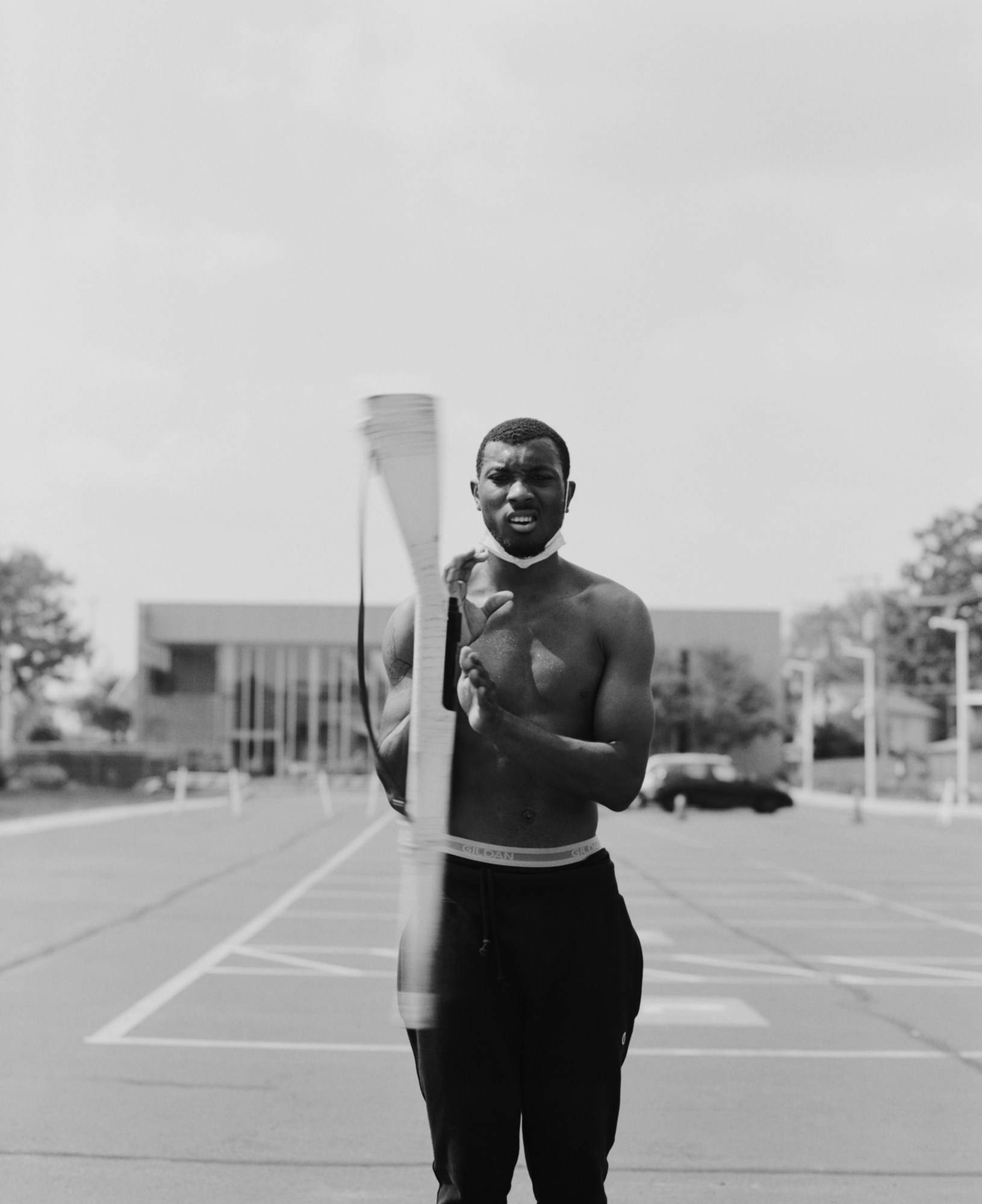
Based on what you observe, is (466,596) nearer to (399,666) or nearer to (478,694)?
(399,666)

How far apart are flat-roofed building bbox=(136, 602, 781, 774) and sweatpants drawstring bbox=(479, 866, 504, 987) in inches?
3236

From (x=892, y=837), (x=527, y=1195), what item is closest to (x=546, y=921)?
(x=527, y=1195)

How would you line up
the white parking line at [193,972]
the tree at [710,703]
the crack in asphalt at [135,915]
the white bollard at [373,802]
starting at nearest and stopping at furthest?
1. the white parking line at [193,972]
2. the crack in asphalt at [135,915]
3. the white bollard at [373,802]
4. the tree at [710,703]

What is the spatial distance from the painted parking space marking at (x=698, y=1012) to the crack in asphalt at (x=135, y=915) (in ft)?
13.2

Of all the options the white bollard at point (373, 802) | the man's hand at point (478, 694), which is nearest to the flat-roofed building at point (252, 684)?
the white bollard at point (373, 802)

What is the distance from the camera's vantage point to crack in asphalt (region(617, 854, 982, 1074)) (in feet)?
27.6

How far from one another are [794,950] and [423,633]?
391 inches

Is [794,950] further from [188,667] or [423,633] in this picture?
[188,667]

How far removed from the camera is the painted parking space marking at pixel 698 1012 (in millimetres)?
9234

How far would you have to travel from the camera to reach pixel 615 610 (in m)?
3.52

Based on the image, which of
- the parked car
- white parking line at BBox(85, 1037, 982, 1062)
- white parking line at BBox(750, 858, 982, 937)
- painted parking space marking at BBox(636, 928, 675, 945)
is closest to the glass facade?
the parked car

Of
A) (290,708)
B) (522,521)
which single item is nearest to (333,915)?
(522,521)

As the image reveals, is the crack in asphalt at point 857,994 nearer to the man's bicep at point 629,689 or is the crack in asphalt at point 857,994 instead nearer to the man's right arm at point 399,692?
the man's bicep at point 629,689

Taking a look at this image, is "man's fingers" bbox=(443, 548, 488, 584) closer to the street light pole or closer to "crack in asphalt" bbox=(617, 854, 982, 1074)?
"crack in asphalt" bbox=(617, 854, 982, 1074)
